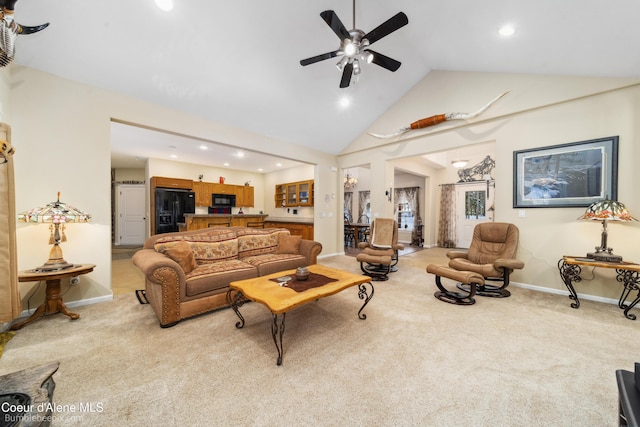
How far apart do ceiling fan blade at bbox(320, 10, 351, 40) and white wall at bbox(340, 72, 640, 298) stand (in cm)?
292

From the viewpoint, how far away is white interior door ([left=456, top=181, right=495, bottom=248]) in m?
7.00

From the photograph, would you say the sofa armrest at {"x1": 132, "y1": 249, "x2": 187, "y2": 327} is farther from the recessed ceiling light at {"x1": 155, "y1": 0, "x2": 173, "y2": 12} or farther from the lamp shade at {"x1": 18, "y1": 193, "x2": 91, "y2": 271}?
the recessed ceiling light at {"x1": 155, "y1": 0, "x2": 173, "y2": 12}

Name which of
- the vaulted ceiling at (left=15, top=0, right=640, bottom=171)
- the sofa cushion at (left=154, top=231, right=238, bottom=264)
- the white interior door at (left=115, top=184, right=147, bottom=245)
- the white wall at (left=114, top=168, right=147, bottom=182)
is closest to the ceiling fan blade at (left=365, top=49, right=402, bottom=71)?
the vaulted ceiling at (left=15, top=0, right=640, bottom=171)

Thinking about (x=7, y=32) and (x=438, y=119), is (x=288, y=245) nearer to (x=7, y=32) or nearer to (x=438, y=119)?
(x=7, y=32)

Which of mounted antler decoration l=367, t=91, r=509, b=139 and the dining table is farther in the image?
the dining table

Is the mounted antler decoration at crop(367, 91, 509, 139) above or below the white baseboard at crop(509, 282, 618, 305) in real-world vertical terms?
above

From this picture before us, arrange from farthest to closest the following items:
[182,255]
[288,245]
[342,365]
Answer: [288,245] < [182,255] < [342,365]

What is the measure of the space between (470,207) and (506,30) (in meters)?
5.60

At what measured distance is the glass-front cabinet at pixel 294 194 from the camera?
725 centimetres

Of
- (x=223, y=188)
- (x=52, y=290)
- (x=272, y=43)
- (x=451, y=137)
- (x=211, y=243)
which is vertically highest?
(x=272, y=43)

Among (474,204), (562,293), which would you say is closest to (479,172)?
(474,204)

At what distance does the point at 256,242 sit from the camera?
381cm

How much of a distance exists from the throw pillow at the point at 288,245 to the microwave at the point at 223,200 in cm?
466

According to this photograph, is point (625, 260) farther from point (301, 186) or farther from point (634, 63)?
point (301, 186)
